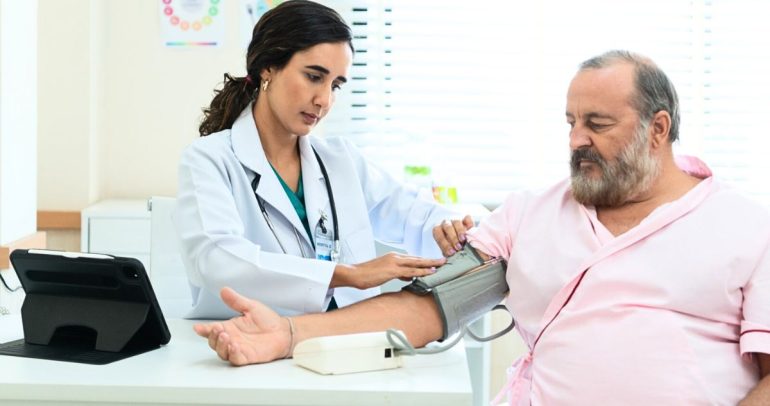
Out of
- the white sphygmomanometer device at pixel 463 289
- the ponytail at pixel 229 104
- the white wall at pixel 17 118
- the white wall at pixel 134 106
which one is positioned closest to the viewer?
→ the white sphygmomanometer device at pixel 463 289

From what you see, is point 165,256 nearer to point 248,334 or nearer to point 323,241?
Result: point 323,241

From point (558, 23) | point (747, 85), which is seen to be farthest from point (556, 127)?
point (747, 85)

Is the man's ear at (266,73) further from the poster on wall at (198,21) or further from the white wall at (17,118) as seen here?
the poster on wall at (198,21)

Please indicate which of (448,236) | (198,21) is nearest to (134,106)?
(198,21)

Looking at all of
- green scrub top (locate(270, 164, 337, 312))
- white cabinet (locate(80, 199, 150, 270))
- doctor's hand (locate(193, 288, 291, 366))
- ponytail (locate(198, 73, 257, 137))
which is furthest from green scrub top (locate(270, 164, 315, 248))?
white cabinet (locate(80, 199, 150, 270))

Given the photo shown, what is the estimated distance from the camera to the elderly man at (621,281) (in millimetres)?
1704

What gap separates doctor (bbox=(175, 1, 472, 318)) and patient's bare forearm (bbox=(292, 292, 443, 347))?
0.06 m

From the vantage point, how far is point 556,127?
4.07 meters

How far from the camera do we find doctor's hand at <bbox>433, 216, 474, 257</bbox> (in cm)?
211

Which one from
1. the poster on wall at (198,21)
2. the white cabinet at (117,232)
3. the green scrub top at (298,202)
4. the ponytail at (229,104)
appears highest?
the poster on wall at (198,21)

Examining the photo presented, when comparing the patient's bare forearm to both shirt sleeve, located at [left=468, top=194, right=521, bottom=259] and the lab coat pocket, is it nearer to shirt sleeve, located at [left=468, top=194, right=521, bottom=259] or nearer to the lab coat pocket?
shirt sleeve, located at [left=468, top=194, right=521, bottom=259]

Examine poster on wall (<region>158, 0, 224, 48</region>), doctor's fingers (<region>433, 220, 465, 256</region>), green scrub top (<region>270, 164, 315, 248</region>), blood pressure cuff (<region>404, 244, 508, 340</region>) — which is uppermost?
poster on wall (<region>158, 0, 224, 48</region>)

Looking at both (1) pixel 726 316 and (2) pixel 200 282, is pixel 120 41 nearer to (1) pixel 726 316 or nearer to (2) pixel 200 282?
(2) pixel 200 282

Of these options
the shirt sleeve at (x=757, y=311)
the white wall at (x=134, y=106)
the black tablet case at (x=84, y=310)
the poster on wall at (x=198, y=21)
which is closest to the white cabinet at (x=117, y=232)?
the white wall at (x=134, y=106)
